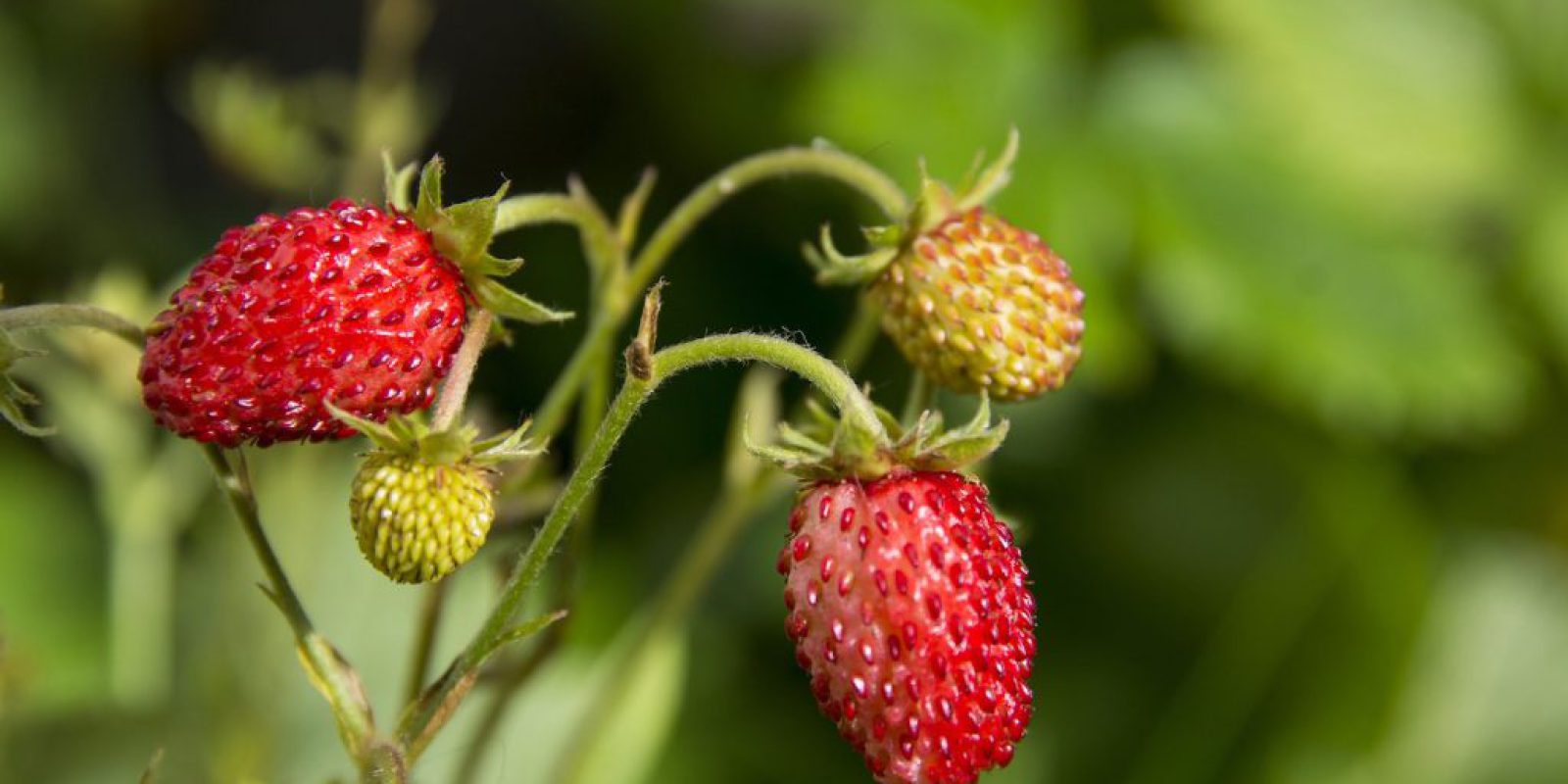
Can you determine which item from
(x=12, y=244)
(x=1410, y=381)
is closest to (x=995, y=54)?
(x=1410, y=381)

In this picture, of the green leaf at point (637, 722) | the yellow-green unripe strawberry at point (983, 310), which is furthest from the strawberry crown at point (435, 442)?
the green leaf at point (637, 722)

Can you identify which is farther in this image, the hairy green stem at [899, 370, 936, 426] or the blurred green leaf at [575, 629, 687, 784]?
the blurred green leaf at [575, 629, 687, 784]

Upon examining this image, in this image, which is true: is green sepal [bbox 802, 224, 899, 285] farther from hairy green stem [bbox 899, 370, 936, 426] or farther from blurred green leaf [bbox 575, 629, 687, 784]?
blurred green leaf [bbox 575, 629, 687, 784]

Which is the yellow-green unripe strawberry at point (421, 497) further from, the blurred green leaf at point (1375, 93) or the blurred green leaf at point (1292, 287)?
the blurred green leaf at point (1375, 93)

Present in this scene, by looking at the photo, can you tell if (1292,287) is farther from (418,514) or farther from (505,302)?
(418,514)

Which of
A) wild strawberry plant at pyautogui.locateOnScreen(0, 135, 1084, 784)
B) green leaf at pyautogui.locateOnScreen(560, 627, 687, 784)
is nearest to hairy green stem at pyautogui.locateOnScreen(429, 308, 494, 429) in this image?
wild strawberry plant at pyautogui.locateOnScreen(0, 135, 1084, 784)
